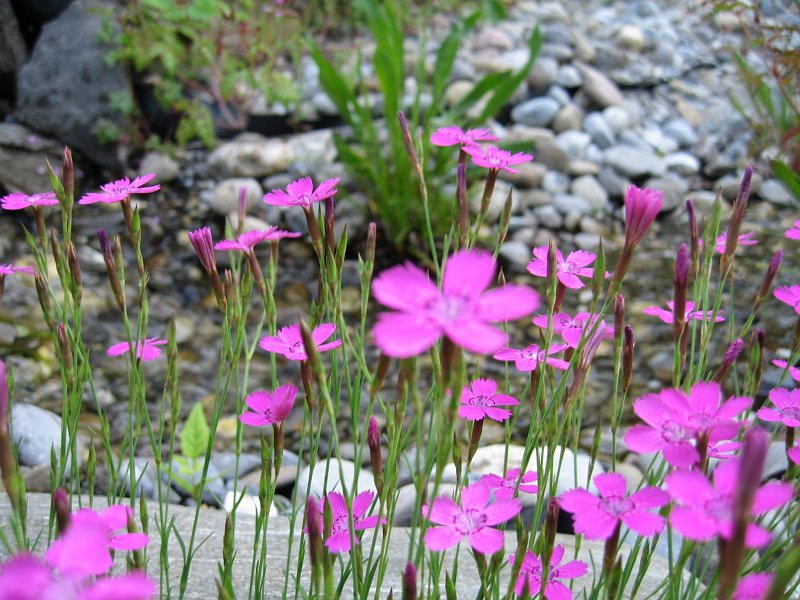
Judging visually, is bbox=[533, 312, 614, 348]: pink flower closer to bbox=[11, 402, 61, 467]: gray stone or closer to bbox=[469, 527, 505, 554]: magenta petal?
bbox=[469, 527, 505, 554]: magenta petal

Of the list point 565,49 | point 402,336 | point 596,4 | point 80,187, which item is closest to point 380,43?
point 80,187

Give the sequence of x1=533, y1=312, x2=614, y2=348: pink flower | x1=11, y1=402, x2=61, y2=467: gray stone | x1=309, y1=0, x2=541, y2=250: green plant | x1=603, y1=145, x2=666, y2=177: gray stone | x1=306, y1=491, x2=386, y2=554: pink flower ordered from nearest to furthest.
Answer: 1. x1=306, y1=491, x2=386, y2=554: pink flower
2. x1=533, y1=312, x2=614, y2=348: pink flower
3. x1=11, y1=402, x2=61, y2=467: gray stone
4. x1=309, y1=0, x2=541, y2=250: green plant
5. x1=603, y1=145, x2=666, y2=177: gray stone

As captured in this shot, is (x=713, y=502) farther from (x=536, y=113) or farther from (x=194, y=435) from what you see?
(x=536, y=113)

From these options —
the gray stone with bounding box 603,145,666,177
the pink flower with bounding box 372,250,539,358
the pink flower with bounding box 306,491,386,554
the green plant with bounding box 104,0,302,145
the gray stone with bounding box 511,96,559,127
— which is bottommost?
the gray stone with bounding box 603,145,666,177

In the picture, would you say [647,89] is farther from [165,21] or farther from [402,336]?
[402,336]

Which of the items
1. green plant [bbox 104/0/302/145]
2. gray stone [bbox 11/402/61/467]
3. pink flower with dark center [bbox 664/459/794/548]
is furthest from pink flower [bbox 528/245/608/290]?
green plant [bbox 104/0/302/145]

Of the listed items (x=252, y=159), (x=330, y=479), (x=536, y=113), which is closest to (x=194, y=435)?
(x=330, y=479)

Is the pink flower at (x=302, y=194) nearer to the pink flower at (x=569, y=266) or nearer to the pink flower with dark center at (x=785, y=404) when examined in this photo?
the pink flower at (x=569, y=266)
